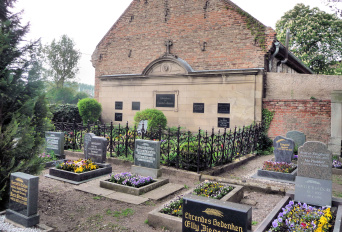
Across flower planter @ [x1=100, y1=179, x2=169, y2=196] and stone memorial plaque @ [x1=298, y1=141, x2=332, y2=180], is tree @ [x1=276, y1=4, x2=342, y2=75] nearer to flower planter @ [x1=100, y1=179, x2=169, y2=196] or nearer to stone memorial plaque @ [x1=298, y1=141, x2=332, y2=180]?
stone memorial plaque @ [x1=298, y1=141, x2=332, y2=180]

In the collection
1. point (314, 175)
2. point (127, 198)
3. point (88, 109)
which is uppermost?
point (88, 109)

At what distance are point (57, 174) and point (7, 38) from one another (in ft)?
13.8

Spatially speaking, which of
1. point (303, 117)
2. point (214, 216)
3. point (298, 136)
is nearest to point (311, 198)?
point (214, 216)

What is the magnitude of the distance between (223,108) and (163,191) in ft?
27.0

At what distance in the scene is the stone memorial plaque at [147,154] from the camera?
24.0 feet

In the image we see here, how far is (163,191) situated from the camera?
628cm

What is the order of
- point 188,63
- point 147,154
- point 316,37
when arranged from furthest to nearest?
point 316,37 < point 188,63 < point 147,154

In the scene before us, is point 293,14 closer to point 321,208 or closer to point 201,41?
point 201,41

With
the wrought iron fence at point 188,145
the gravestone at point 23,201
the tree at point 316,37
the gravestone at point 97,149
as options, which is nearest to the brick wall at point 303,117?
the wrought iron fence at point 188,145

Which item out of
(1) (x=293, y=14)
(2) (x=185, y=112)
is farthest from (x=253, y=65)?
(1) (x=293, y=14)

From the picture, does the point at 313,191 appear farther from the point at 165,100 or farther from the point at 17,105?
the point at 165,100

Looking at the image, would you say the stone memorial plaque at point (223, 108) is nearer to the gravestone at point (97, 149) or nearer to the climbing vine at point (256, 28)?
the climbing vine at point (256, 28)

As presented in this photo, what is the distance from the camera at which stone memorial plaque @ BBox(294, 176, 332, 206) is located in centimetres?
512

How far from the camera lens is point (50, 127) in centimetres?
518
